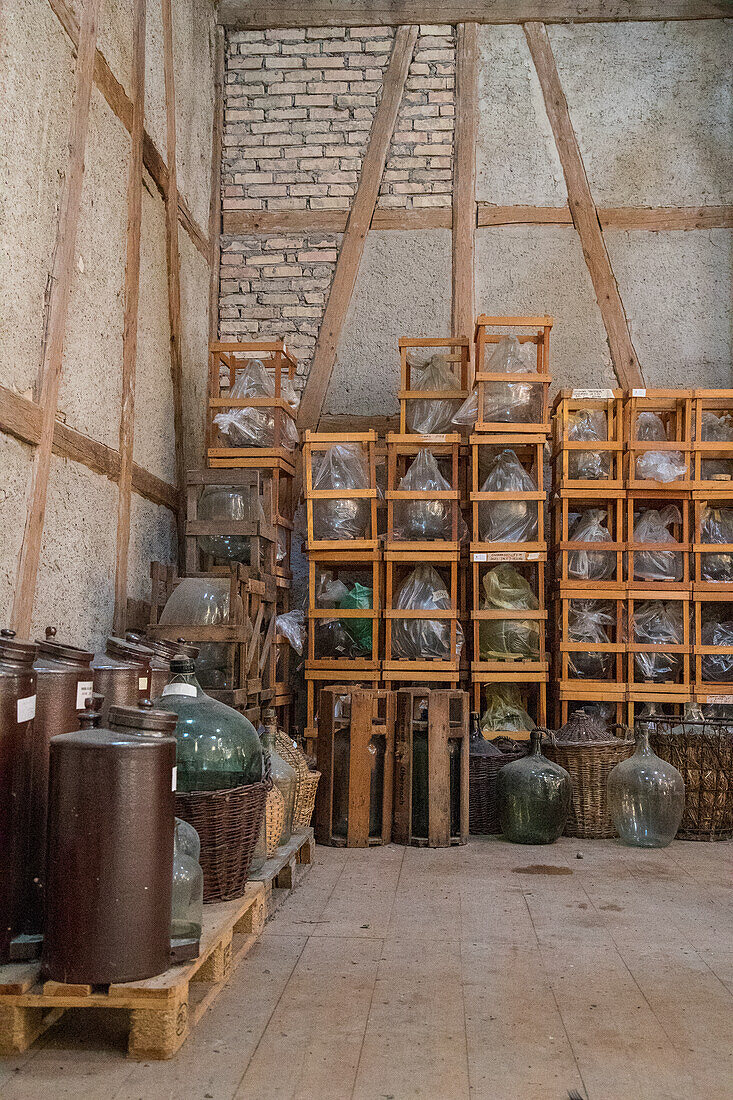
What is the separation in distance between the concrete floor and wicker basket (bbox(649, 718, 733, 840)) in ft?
3.39

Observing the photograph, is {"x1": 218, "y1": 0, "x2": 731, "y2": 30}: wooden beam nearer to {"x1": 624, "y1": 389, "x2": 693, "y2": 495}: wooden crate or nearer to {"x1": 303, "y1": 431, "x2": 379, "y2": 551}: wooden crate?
{"x1": 624, "y1": 389, "x2": 693, "y2": 495}: wooden crate

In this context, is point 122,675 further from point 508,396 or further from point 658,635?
point 658,635

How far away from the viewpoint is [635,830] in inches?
206

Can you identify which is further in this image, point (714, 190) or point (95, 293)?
point (714, 190)

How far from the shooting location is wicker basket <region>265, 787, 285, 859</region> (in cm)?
394

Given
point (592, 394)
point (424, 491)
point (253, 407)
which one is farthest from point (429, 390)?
point (253, 407)

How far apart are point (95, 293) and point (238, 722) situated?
8.79ft

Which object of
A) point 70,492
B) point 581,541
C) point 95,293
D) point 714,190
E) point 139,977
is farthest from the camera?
point 714,190

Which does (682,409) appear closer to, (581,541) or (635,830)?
(581,541)

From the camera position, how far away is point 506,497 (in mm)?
6363

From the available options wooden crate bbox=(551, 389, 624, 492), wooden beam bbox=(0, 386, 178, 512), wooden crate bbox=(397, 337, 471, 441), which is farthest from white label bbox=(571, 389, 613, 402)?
wooden beam bbox=(0, 386, 178, 512)

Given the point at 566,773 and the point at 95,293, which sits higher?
the point at 95,293

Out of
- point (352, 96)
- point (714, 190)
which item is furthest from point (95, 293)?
point (714, 190)

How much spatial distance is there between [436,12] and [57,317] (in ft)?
16.3
